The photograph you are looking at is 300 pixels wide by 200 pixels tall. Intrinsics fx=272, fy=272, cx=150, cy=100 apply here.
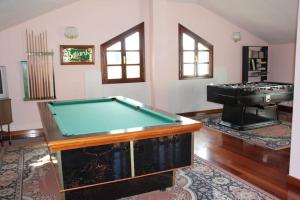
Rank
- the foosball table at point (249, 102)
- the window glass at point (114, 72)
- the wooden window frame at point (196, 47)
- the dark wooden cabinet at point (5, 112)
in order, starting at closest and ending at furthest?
the dark wooden cabinet at point (5, 112) < the foosball table at point (249, 102) < the window glass at point (114, 72) < the wooden window frame at point (196, 47)

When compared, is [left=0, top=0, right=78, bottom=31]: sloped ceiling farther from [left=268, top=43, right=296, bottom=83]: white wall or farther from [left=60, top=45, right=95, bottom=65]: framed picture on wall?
[left=268, top=43, right=296, bottom=83]: white wall

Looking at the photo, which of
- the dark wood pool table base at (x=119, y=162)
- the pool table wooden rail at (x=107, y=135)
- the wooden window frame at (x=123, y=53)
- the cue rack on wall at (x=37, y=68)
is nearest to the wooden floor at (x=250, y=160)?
the cue rack on wall at (x=37, y=68)

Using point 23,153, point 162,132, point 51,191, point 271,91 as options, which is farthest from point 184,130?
point 271,91

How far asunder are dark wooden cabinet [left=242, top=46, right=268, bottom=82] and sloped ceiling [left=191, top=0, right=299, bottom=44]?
358 millimetres

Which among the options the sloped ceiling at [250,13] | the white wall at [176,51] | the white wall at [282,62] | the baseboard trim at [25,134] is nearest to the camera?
the sloped ceiling at [250,13]

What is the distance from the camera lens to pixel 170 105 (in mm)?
6172

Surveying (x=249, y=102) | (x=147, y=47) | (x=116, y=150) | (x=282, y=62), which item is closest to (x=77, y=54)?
(x=147, y=47)

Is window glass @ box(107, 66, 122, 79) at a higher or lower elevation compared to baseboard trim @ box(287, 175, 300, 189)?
higher

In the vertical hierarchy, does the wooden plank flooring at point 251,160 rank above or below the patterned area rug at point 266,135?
below

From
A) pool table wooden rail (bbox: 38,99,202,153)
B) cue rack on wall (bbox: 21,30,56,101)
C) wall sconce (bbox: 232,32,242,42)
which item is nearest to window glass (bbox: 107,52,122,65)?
cue rack on wall (bbox: 21,30,56,101)

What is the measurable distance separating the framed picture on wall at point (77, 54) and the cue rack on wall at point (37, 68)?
0.77ft

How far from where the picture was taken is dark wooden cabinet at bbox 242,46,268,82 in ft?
22.7

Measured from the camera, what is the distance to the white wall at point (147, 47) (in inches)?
195

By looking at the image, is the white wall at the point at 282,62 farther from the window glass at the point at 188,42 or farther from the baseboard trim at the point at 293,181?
the baseboard trim at the point at 293,181
